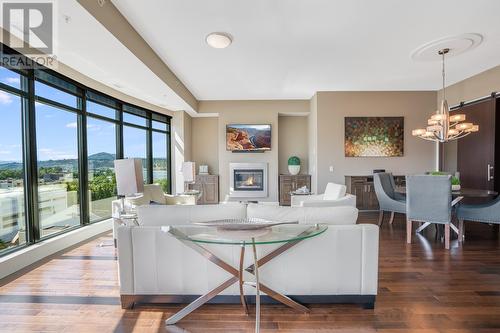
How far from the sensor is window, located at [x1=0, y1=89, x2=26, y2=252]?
3102 millimetres

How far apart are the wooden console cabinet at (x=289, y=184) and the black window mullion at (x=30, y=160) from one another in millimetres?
5136

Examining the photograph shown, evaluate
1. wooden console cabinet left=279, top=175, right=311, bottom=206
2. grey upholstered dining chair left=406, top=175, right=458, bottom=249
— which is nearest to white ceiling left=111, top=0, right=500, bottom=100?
grey upholstered dining chair left=406, top=175, right=458, bottom=249

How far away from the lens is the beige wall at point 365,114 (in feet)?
20.7

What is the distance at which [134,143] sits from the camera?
20.0 feet

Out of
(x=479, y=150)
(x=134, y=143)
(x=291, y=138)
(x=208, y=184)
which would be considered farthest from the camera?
(x=291, y=138)

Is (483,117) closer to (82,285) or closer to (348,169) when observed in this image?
(348,169)

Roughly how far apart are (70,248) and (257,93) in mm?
4890

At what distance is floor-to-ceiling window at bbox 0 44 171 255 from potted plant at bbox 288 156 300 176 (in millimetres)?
4033

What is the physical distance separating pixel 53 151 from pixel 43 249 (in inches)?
56.0

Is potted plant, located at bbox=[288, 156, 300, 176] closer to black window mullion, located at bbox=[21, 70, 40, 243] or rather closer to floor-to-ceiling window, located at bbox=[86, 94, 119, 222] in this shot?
floor-to-ceiling window, located at bbox=[86, 94, 119, 222]

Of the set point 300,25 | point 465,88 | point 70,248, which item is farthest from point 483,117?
point 70,248

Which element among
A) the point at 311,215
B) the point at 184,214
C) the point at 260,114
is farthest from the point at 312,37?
the point at 260,114

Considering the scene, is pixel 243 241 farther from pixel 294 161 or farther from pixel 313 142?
pixel 294 161

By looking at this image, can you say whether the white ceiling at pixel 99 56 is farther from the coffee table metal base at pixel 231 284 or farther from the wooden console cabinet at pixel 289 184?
the wooden console cabinet at pixel 289 184
